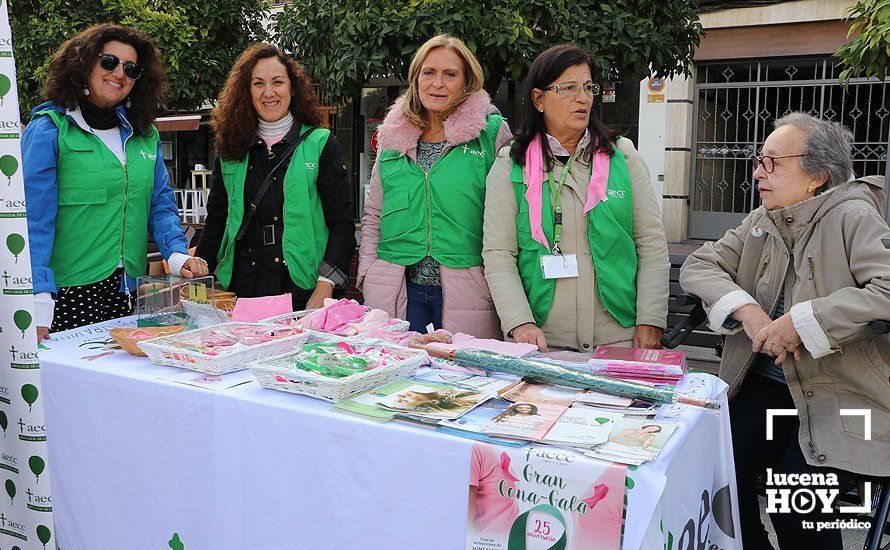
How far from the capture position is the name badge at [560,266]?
2693 mm

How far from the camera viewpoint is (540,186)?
2.73 metres

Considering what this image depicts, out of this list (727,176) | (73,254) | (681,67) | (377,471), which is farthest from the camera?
(727,176)

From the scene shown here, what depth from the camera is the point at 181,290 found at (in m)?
2.80

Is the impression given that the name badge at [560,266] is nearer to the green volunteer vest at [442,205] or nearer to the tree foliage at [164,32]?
the green volunteer vest at [442,205]

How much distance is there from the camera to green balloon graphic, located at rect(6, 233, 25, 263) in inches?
57.1

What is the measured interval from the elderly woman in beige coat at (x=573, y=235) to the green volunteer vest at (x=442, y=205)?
15 centimetres

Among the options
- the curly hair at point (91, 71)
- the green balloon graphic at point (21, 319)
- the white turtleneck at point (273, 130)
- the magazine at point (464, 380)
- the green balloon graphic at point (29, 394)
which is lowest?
the magazine at point (464, 380)

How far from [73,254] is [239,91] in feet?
3.08

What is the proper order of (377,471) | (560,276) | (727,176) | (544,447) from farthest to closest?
(727,176)
(560,276)
(377,471)
(544,447)

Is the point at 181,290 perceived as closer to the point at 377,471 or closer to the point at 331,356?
the point at 331,356

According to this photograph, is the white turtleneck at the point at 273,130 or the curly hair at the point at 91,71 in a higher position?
the curly hair at the point at 91,71

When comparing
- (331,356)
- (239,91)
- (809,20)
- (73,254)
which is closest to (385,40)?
(239,91)

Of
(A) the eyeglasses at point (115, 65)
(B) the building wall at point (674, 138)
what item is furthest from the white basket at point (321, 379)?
(B) the building wall at point (674, 138)

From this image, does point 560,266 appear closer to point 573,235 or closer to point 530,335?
point 573,235
